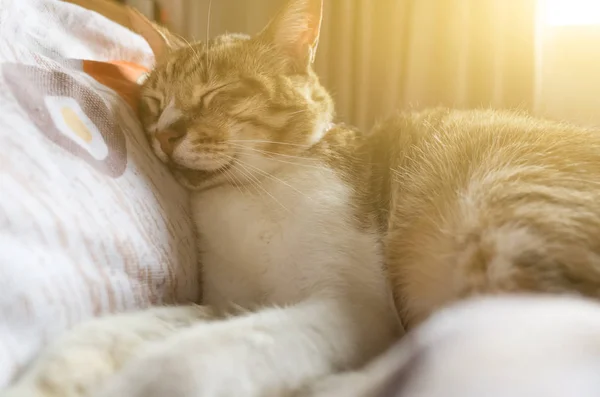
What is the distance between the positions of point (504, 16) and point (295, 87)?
45.1 inches

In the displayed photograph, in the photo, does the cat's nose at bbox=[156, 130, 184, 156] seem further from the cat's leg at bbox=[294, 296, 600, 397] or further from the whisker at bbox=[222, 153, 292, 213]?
the cat's leg at bbox=[294, 296, 600, 397]

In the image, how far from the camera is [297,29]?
1.22 meters

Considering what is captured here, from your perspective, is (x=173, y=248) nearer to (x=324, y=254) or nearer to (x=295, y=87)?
(x=324, y=254)

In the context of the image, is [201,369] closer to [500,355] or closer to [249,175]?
[500,355]

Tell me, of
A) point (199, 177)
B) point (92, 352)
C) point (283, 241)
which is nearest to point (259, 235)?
point (283, 241)

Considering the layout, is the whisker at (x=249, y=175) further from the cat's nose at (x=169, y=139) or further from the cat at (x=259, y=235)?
the cat's nose at (x=169, y=139)

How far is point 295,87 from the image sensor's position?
1224mm

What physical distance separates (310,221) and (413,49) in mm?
1309

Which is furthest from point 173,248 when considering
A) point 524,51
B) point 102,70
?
point 524,51

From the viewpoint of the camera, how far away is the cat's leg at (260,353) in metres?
0.65

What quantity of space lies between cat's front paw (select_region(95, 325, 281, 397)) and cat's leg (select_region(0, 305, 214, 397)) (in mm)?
85

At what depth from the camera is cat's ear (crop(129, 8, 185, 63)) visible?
4.41ft

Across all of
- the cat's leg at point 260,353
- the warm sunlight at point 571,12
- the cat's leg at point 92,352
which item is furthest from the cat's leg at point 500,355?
the warm sunlight at point 571,12

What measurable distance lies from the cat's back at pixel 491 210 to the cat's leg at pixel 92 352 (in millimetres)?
458
